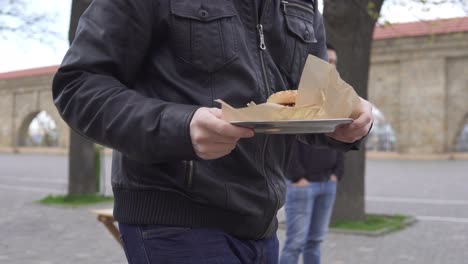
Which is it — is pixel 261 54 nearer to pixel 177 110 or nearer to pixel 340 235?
pixel 177 110

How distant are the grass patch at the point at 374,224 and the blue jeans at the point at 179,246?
734 cm

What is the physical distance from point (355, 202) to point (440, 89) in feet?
76.2

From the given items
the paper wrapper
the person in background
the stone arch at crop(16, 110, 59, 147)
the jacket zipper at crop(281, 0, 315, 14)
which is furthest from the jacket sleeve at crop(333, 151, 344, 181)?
the stone arch at crop(16, 110, 59, 147)

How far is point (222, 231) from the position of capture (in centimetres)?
183

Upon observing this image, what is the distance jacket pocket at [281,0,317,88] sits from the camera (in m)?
2.03

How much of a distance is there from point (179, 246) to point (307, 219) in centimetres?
354

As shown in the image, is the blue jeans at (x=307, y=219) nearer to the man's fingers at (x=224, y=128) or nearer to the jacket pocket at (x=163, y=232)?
the jacket pocket at (x=163, y=232)

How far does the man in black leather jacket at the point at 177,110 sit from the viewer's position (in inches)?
63.2

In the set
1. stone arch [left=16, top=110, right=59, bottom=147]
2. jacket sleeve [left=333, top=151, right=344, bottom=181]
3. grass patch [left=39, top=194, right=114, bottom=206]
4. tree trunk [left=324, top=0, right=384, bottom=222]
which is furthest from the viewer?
stone arch [left=16, top=110, right=59, bottom=147]

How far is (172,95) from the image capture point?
1781mm

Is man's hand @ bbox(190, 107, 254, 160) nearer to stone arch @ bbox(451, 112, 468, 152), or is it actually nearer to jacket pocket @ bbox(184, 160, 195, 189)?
jacket pocket @ bbox(184, 160, 195, 189)

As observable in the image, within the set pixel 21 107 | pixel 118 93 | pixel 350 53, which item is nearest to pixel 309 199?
pixel 118 93

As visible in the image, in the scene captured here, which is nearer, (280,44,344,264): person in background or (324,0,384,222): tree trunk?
(280,44,344,264): person in background

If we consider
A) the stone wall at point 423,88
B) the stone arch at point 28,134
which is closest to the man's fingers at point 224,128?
the stone wall at point 423,88
